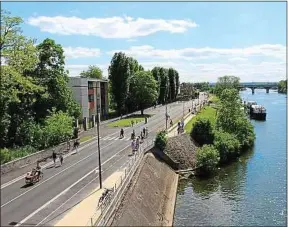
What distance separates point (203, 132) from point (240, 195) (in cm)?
2352

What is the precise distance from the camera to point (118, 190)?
37469 millimetres

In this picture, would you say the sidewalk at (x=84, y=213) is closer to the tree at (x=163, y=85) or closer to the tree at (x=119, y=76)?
the tree at (x=119, y=76)

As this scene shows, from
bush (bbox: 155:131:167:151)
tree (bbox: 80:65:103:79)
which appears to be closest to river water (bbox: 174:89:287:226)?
bush (bbox: 155:131:167:151)

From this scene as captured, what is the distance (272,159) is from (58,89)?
36929 millimetres

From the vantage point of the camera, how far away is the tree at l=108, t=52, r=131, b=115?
10669 cm

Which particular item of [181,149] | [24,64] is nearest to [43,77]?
[24,64]

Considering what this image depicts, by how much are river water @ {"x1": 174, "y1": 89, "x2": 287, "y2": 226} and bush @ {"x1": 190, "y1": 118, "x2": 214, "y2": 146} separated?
21.1 feet

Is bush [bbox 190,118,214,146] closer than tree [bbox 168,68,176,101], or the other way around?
bush [bbox 190,118,214,146]

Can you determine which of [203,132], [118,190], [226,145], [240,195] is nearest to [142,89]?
[203,132]

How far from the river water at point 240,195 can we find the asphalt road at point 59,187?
9356mm

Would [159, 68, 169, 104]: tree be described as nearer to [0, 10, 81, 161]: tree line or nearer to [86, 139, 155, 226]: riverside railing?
[0, 10, 81, 161]: tree line

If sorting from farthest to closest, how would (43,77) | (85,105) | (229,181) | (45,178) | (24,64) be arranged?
(85,105)
(43,77)
(229,181)
(24,64)
(45,178)

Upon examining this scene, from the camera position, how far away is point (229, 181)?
56.1 meters

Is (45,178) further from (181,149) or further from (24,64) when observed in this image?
(181,149)
